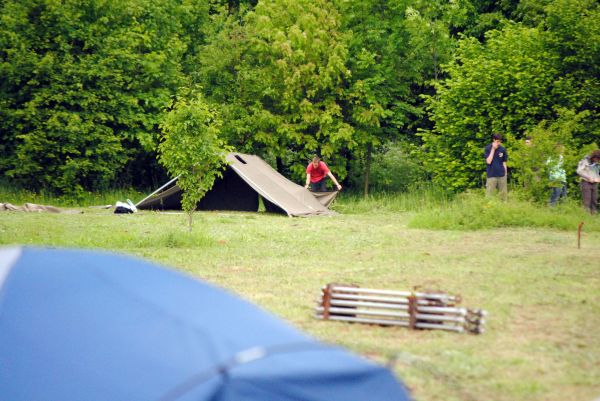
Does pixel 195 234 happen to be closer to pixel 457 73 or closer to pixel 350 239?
pixel 350 239

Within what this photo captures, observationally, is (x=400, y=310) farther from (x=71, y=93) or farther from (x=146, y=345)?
(x=71, y=93)

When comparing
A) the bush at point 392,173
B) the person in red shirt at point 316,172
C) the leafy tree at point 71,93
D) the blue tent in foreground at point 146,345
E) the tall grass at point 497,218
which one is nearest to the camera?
the blue tent in foreground at point 146,345

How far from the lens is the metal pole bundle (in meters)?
6.84

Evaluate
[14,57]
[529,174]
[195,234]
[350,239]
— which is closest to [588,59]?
[529,174]

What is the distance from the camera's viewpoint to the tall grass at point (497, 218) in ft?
52.4

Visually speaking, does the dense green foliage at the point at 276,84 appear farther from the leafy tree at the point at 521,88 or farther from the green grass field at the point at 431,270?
the green grass field at the point at 431,270

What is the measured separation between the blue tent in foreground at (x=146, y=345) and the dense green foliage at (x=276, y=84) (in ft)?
64.1

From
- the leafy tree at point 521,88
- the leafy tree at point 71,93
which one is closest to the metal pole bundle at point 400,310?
the leafy tree at point 521,88

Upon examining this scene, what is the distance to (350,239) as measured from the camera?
13828 mm

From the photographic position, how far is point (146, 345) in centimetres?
358

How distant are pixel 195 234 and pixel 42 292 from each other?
352 inches

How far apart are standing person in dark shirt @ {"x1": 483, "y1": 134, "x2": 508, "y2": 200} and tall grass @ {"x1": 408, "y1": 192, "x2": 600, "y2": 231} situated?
1775mm

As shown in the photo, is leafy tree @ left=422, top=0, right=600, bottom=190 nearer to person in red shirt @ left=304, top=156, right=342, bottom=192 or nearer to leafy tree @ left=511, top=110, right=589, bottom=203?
leafy tree @ left=511, top=110, right=589, bottom=203

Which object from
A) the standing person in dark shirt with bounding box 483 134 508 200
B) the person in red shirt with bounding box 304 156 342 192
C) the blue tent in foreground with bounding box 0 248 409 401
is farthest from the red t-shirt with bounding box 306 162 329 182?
the blue tent in foreground with bounding box 0 248 409 401
